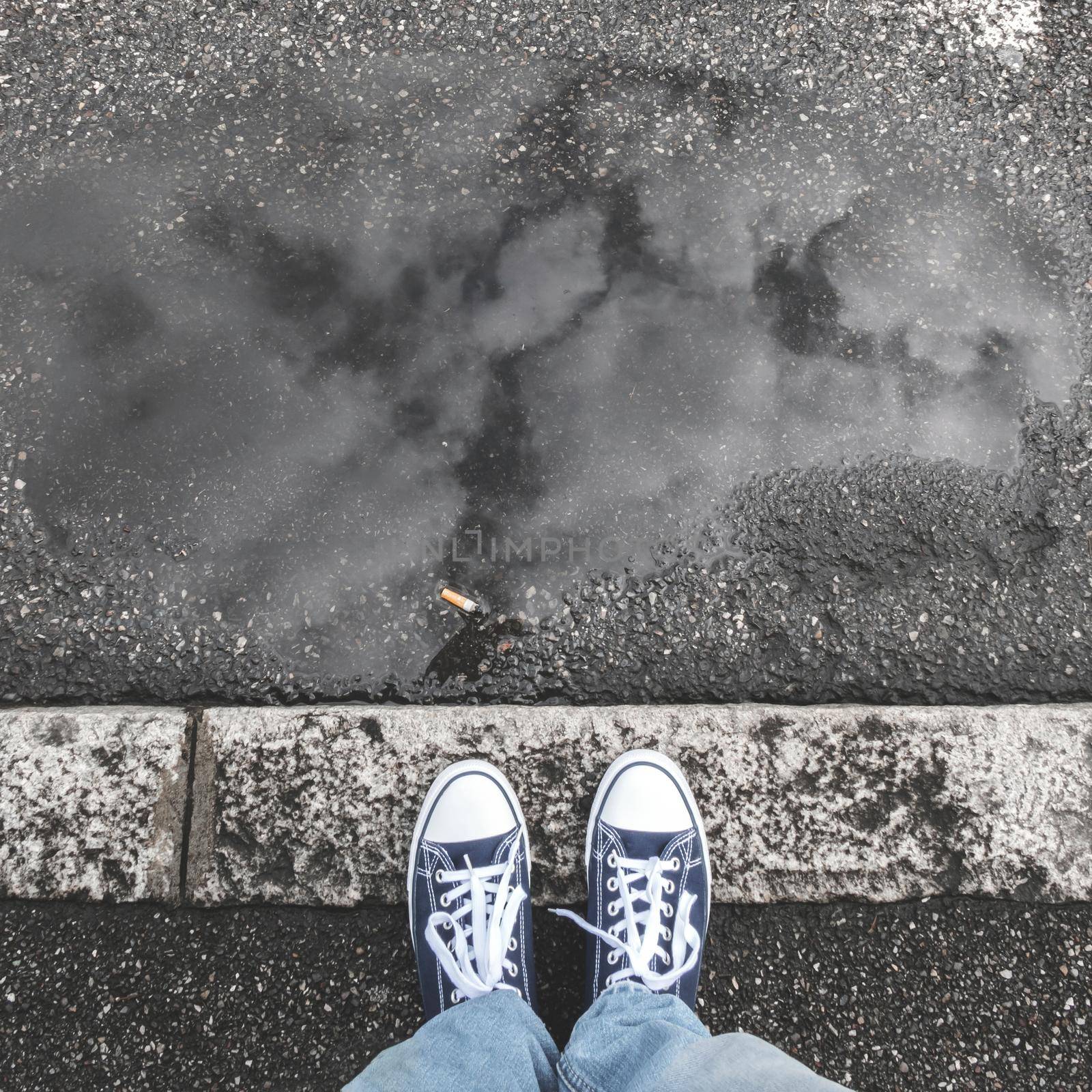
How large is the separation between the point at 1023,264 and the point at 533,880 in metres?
2.62

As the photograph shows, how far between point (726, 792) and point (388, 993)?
3.53 ft

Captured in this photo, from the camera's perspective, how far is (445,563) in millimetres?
2156

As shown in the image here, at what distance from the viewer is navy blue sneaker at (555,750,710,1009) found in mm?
1913

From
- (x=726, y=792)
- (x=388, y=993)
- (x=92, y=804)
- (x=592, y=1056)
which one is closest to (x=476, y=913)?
(x=388, y=993)

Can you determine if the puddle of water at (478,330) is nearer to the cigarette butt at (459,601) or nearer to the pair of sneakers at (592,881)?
the cigarette butt at (459,601)

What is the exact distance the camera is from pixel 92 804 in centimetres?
192

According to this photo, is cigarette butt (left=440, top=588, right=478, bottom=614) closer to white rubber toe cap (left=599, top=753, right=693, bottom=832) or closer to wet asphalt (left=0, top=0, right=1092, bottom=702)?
wet asphalt (left=0, top=0, right=1092, bottom=702)

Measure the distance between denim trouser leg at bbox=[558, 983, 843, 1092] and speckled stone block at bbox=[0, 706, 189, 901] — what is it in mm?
1168

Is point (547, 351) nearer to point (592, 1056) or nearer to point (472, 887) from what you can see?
point (472, 887)

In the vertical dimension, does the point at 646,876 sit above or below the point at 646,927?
above

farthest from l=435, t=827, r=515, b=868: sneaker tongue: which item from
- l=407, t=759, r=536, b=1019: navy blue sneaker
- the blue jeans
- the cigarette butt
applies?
the cigarette butt

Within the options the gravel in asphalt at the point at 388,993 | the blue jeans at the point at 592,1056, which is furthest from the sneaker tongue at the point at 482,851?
the blue jeans at the point at 592,1056

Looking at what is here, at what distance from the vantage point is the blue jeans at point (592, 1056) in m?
1.52

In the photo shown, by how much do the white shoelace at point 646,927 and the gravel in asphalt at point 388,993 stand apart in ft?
0.26
